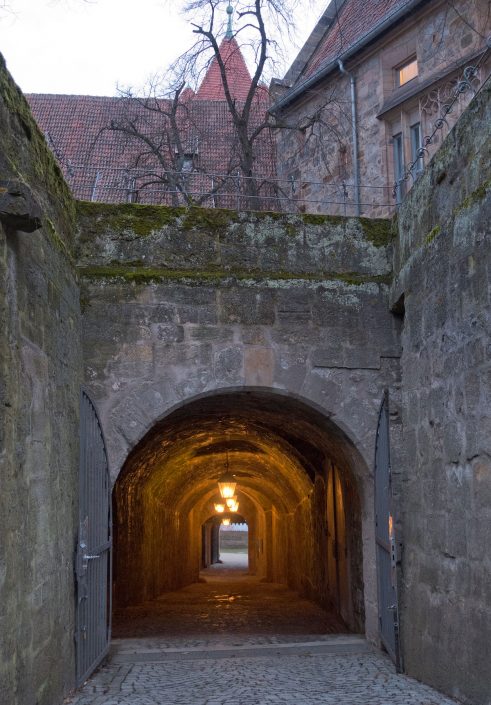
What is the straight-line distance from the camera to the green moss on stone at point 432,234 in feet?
16.7

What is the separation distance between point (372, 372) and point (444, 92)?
7.82m

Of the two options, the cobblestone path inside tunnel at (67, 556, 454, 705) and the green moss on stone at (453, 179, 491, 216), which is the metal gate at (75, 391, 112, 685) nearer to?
the cobblestone path inside tunnel at (67, 556, 454, 705)

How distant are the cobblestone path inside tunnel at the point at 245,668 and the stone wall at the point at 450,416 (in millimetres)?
379

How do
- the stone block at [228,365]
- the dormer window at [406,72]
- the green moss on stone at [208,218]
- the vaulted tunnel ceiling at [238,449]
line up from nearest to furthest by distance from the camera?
the stone block at [228,365] < the green moss on stone at [208,218] < the vaulted tunnel ceiling at [238,449] < the dormer window at [406,72]

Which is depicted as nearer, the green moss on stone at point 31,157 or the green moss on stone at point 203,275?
the green moss on stone at point 31,157

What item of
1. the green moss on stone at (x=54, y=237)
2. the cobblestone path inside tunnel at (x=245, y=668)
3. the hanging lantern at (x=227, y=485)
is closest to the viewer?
the green moss on stone at (x=54, y=237)

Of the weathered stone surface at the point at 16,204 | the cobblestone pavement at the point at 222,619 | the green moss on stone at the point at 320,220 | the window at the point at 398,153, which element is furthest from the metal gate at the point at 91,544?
the window at the point at 398,153

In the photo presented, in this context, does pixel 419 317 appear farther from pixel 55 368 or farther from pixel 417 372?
pixel 55 368

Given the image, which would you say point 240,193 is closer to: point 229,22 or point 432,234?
point 229,22

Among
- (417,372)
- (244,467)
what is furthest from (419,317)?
(244,467)

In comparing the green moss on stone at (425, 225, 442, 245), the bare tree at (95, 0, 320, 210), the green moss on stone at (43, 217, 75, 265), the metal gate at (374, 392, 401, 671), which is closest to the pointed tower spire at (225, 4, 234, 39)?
the bare tree at (95, 0, 320, 210)

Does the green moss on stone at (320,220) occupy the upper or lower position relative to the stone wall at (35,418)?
upper

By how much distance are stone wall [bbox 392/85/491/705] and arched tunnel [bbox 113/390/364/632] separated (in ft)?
3.47

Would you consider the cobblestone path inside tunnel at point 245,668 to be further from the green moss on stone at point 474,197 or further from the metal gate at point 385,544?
the green moss on stone at point 474,197
